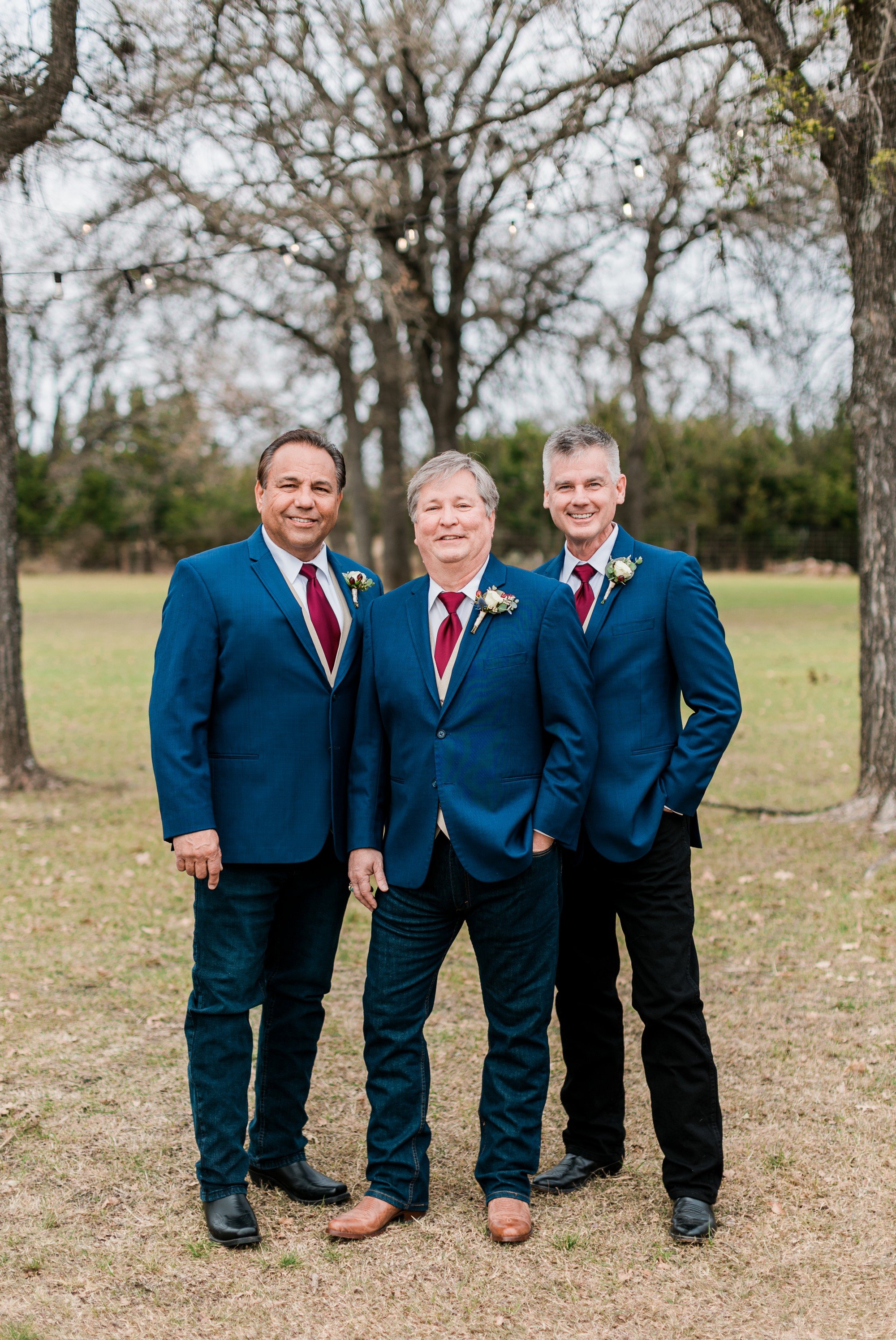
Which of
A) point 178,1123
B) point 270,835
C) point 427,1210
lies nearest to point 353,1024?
point 178,1123

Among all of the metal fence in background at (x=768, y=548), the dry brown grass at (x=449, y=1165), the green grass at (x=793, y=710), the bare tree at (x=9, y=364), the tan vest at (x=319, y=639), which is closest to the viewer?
the dry brown grass at (x=449, y=1165)

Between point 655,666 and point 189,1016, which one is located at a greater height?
point 655,666

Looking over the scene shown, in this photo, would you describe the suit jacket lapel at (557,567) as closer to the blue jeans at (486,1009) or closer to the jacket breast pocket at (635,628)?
the jacket breast pocket at (635,628)

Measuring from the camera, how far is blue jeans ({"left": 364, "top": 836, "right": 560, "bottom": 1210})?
10.5 feet

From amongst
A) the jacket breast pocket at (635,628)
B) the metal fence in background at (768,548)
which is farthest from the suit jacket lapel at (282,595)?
the metal fence in background at (768,548)

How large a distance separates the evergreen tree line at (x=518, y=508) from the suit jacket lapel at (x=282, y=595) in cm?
3581

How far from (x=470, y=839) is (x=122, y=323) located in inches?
483

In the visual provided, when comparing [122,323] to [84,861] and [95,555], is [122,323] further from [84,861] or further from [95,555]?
[95,555]

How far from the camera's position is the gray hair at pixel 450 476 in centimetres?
315

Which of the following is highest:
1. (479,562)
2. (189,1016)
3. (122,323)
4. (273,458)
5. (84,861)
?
(122,323)

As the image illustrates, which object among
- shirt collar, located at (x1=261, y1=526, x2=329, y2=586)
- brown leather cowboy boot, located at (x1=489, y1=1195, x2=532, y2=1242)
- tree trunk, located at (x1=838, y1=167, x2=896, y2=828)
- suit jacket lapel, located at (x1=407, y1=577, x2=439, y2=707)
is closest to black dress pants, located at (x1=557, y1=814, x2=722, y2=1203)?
brown leather cowboy boot, located at (x1=489, y1=1195, x2=532, y2=1242)

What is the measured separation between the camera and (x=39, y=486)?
52844mm

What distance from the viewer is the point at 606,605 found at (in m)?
3.30

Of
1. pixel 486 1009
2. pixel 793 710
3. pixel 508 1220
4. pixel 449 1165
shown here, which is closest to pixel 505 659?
pixel 486 1009
